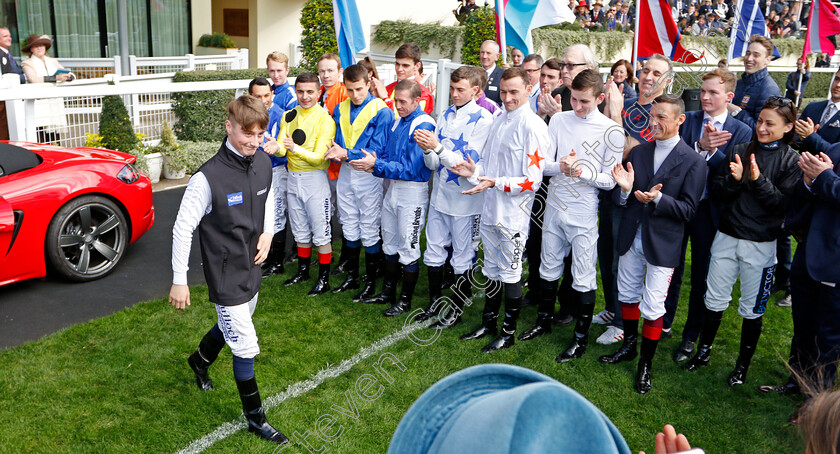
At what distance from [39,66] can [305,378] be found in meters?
8.87

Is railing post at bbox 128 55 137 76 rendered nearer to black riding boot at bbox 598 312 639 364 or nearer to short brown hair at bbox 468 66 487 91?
short brown hair at bbox 468 66 487 91

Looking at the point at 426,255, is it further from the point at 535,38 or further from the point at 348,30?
the point at 535,38

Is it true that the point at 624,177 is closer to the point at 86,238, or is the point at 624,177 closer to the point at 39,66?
the point at 86,238

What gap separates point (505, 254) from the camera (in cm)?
562

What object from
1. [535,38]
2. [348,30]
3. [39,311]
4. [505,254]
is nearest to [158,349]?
[39,311]

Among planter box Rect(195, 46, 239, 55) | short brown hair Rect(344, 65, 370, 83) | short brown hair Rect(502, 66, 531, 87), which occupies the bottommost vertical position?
short brown hair Rect(344, 65, 370, 83)

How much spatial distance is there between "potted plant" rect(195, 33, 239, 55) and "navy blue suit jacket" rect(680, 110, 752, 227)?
17.6 m

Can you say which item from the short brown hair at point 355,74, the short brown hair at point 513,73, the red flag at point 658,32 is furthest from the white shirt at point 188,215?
the red flag at point 658,32

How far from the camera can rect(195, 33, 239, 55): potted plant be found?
68.9 ft

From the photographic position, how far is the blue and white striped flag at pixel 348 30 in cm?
789

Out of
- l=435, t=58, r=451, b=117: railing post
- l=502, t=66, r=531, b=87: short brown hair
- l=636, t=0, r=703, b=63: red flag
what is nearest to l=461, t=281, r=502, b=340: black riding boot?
l=502, t=66, r=531, b=87: short brown hair

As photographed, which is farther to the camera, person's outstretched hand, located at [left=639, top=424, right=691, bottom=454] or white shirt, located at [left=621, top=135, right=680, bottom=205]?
white shirt, located at [left=621, top=135, right=680, bottom=205]

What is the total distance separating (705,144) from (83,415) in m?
4.92

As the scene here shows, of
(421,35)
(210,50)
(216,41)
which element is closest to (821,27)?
(421,35)
